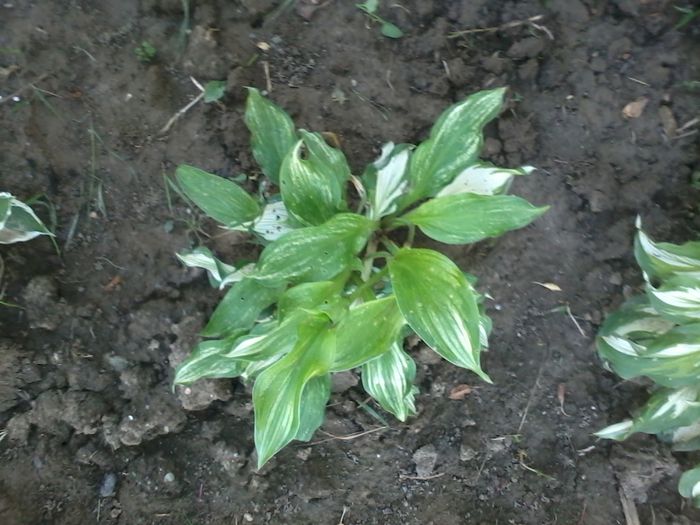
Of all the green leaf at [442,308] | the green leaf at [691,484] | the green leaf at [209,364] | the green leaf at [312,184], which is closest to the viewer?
the green leaf at [442,308]

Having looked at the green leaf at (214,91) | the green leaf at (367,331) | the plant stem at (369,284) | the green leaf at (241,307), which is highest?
the green leaf at (214,91)

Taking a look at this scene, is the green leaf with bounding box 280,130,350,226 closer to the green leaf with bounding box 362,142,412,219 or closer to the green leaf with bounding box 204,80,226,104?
the green leaf with bounding box 362,142,412,219

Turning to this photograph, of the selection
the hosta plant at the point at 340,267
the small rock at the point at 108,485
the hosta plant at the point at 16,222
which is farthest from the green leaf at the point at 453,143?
the small rock at the point at 108,485

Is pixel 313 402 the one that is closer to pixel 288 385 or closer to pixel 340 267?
pixel 288 385

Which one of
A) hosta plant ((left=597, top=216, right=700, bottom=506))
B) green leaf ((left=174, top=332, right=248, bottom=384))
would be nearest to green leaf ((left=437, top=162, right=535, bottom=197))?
hosta plant ((left=597, top=216, right=700, bottom=506))

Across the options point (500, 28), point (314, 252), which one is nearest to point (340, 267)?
point (314, 252)

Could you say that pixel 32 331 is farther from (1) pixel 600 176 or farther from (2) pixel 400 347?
(1) pixel 600 176

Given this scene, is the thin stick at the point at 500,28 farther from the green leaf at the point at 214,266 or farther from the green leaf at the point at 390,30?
the green leaf at the point at 214,266
